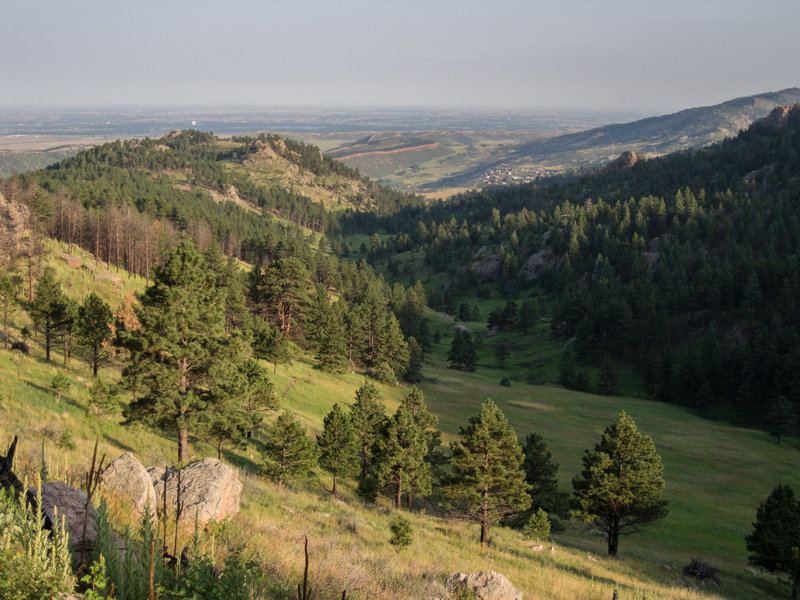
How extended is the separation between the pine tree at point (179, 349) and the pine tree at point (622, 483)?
85.6 ft

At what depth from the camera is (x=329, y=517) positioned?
71.6ft

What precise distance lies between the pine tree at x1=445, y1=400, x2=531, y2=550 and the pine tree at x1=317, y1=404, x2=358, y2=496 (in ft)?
31.6

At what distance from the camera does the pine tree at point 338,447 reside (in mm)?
36562

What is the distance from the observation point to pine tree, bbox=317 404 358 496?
3656 cm

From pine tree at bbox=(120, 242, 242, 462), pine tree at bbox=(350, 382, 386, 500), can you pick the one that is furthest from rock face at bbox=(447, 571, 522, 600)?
pine tree at bbox=(350, 382, 386, 500)

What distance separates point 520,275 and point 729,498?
13059 cm

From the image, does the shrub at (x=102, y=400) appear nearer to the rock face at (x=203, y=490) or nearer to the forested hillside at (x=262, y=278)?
the forested hillside at (x=262, y=278)

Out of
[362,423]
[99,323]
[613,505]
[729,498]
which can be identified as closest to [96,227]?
[99,323]

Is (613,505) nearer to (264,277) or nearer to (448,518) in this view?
(448,518)

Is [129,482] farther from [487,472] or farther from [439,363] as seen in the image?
[439,363]

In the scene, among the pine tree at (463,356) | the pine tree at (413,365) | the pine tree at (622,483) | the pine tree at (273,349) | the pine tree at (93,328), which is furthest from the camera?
the pine tree at (463,356)

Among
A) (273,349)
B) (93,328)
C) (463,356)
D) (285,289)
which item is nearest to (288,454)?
(93,328)

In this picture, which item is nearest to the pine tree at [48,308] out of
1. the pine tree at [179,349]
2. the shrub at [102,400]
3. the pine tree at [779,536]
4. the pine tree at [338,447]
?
the shrub at [102,400]

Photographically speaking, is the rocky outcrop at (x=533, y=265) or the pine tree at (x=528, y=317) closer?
the pine tree at (x=528, y=317)
